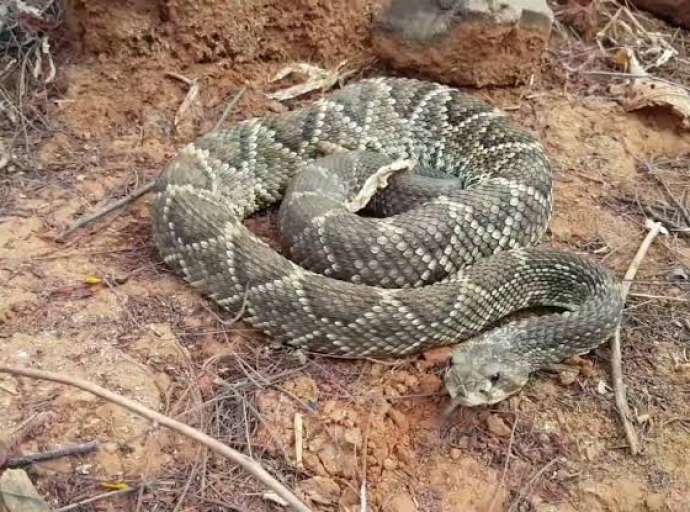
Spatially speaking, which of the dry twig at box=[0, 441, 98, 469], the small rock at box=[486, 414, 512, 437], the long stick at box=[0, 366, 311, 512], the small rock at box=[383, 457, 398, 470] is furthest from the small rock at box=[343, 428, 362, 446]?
the dry twig at box=[0, 441, 98, 469]

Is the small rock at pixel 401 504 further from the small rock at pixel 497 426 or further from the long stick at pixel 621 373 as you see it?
the long stick at pixel 621 373

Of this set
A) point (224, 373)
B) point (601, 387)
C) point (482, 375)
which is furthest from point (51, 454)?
point (601, 387)

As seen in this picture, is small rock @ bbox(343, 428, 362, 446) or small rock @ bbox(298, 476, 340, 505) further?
small rock @ bbox(343, 428, 362, 446)

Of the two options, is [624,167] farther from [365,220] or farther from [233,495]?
Result: [233,495]

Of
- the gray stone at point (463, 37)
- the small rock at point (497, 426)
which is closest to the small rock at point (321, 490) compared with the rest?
the small rock at point (497, 426)

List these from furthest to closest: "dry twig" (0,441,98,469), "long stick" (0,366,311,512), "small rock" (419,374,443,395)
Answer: "small rock" (419,374,443,395) → "dry twig" (0,441,98,469) → "long stick" (0,366,311,512)

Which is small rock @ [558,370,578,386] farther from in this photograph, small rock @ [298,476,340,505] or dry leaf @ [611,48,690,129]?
dry leaf @ [611,48,690,129]

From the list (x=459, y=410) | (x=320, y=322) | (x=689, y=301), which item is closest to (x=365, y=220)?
(x=320, y=322)

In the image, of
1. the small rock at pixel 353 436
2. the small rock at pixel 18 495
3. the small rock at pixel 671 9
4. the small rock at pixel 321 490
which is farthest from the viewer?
the small rock at pixel 671 9
